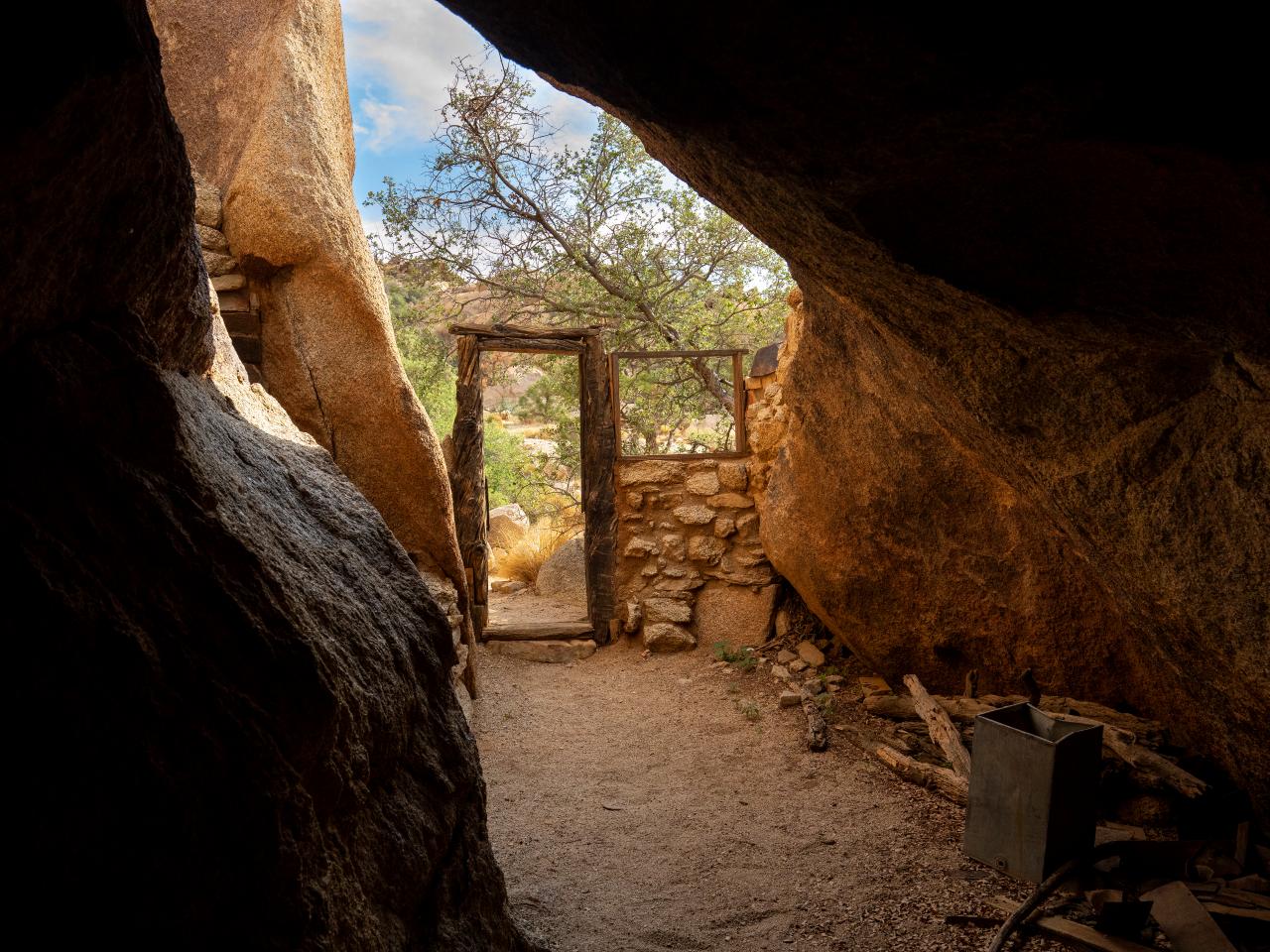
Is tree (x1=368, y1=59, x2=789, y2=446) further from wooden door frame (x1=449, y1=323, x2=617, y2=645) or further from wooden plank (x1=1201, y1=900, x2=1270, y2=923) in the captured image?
wooden plank (x1=1201, y1=900, x2=1270, y2=923)

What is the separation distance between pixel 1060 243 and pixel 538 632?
5.02 meters

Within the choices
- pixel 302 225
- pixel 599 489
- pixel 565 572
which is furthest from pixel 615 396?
pixel 302 225

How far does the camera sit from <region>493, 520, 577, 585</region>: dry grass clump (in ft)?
26.8

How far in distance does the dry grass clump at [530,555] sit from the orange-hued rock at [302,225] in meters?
3.62

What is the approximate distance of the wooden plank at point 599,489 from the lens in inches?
244

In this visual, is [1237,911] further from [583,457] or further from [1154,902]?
[583,457]

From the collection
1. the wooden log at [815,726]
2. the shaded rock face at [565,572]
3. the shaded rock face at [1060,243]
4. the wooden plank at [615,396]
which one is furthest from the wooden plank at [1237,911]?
the shaded rock face at [565,572]

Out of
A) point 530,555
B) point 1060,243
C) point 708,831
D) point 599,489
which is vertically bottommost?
point 708,831

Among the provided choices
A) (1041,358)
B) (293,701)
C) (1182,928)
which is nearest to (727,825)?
(1182,928)

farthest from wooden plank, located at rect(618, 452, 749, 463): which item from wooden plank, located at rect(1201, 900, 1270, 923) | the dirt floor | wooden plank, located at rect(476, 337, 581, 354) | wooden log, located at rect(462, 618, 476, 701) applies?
wooden plank, located at rect(1201, 900, 1270, 923)

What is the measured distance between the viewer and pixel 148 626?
1251 mm

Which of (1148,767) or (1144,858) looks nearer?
(1144,858)

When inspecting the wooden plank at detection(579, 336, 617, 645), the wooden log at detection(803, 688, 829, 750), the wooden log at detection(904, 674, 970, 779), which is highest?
the wooden plank at detection(579, 336, 617, 645)

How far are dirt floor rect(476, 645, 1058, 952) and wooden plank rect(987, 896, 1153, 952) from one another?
0.06 m
